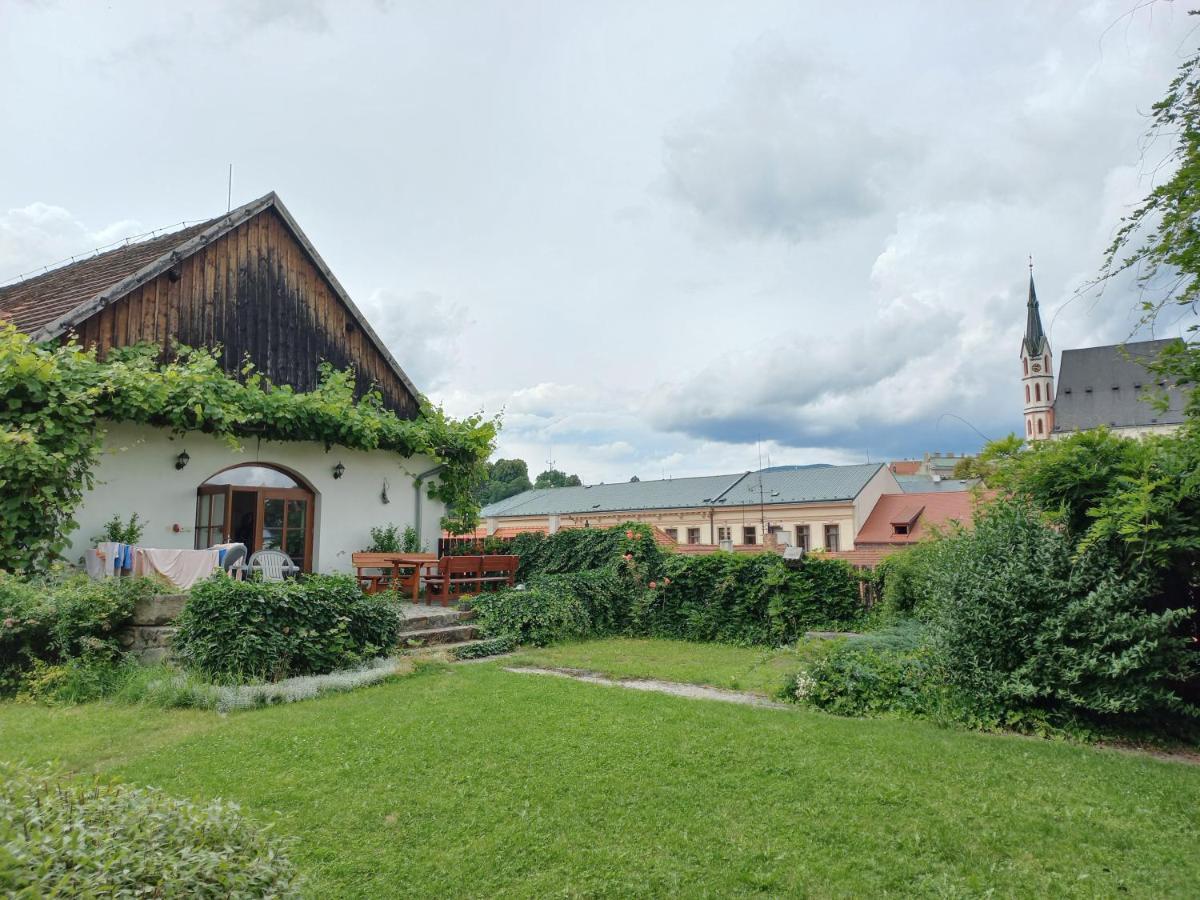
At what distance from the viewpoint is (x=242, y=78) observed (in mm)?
10953

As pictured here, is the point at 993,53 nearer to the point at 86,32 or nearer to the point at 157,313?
the point at 86,32

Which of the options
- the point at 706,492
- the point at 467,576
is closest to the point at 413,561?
the point at 467,576

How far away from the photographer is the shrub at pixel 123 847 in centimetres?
196

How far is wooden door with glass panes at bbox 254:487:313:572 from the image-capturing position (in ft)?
41.3

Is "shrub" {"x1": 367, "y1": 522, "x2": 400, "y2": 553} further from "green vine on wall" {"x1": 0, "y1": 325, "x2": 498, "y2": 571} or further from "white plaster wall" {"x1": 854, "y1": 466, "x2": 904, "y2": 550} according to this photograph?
"white plaster wall" {"x1": 854, "y1": 466, "x2": 904, "y2": 550}

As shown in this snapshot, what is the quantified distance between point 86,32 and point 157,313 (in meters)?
4.99

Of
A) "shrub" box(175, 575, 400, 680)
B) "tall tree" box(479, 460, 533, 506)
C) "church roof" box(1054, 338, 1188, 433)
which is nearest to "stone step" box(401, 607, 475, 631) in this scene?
"shrub" box(175, 575, 400, 680)

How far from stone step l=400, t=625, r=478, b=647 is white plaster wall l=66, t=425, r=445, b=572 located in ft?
13.1

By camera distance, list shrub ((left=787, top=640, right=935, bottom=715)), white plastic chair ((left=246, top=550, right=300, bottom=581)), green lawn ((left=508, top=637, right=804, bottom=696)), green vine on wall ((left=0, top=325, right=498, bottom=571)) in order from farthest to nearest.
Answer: white plastic chair ((left=246, top=550, right=300, bottom=581)), green vine on wall ((left=0, top=325, right=498, bottom=571)), green lawn ((left=508, top=637, right=804, bottom=696)), shrub ((left=787, top=640, right=935, bottom=715))

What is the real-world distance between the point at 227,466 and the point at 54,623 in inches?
182

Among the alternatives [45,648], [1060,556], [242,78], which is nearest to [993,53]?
[1060,556]

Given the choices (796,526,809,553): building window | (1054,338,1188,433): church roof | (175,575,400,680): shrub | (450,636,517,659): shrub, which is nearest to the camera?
(175,575,400,680): shrub

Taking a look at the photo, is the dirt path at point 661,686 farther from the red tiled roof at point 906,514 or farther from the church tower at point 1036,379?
the church tower at point 1036,379

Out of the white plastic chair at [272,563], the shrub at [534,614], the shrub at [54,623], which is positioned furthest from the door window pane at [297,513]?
the shrub at [54,623]
